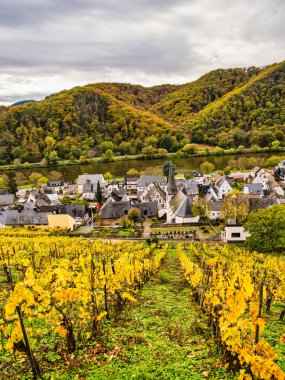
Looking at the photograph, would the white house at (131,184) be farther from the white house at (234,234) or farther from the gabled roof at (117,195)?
the white house at (234,234)

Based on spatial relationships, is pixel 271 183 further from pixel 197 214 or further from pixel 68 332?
pixel 68 332

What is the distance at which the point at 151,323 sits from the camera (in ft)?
38.7

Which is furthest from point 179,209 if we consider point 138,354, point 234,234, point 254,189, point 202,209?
point 138,354

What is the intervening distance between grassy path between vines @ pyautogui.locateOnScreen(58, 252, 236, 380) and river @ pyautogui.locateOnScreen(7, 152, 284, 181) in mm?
105595

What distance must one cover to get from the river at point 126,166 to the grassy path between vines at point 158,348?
106m

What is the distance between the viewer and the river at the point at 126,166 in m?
126

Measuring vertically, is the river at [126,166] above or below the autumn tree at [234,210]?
above

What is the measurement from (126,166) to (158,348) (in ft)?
421

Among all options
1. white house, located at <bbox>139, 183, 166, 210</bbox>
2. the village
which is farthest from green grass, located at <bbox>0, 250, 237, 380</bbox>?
white house, located at <bbox>139, 183, 166, 210</bbox>

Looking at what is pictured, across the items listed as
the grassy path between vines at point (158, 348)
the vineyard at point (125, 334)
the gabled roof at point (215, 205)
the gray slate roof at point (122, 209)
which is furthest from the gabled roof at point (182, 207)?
the grassy path between vines at point (158, 348)

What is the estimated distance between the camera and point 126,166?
136875 millimetres

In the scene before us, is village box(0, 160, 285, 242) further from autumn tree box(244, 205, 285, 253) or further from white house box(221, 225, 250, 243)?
autumn tree box(244, 205, 285, 253)

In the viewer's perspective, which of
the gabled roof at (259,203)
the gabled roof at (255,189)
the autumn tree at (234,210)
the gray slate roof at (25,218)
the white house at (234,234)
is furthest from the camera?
the gabled roof at (255,189)

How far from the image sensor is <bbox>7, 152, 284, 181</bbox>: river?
125500mm
